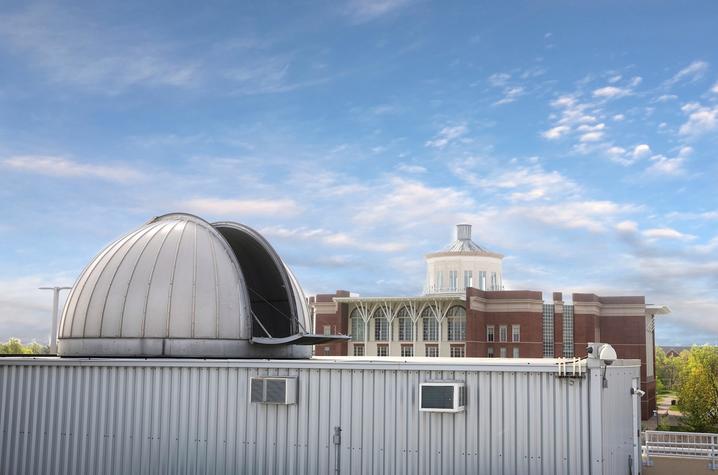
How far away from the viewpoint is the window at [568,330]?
82.1 metres

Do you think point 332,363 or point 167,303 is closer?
point 332,363

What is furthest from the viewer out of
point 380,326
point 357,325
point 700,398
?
point 357,325

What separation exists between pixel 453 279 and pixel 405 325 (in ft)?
27.2

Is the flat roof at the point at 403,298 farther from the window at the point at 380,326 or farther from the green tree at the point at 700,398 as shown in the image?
the green tree at the point at 700,398

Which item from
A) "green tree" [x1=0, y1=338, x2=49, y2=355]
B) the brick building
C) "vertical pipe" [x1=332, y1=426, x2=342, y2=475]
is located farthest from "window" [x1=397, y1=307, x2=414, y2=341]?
"vertical pipe" [x1=332, y1=426, x2=342, y2=475]

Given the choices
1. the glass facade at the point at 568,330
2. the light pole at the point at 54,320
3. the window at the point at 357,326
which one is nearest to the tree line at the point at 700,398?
the glass facade at the point at 568,330

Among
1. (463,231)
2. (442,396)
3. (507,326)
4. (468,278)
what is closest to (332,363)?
(442,396)

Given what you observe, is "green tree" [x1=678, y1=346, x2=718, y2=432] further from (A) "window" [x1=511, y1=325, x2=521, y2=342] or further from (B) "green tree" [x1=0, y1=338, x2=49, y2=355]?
(B) "green tree" [x1=0, y1=338, x2=49, y2=355]

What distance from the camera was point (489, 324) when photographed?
83.0 m

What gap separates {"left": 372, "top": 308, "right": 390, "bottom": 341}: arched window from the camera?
8669 centimetres

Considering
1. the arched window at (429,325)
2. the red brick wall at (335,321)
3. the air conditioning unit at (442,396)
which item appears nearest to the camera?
the air conditioning unit at (442,396)

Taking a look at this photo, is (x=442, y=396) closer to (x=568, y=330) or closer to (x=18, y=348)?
(x=568, y=330)

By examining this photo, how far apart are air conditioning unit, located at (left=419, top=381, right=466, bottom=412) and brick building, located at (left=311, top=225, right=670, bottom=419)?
65.3 m

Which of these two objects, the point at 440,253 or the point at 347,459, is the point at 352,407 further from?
the point at 440,253
